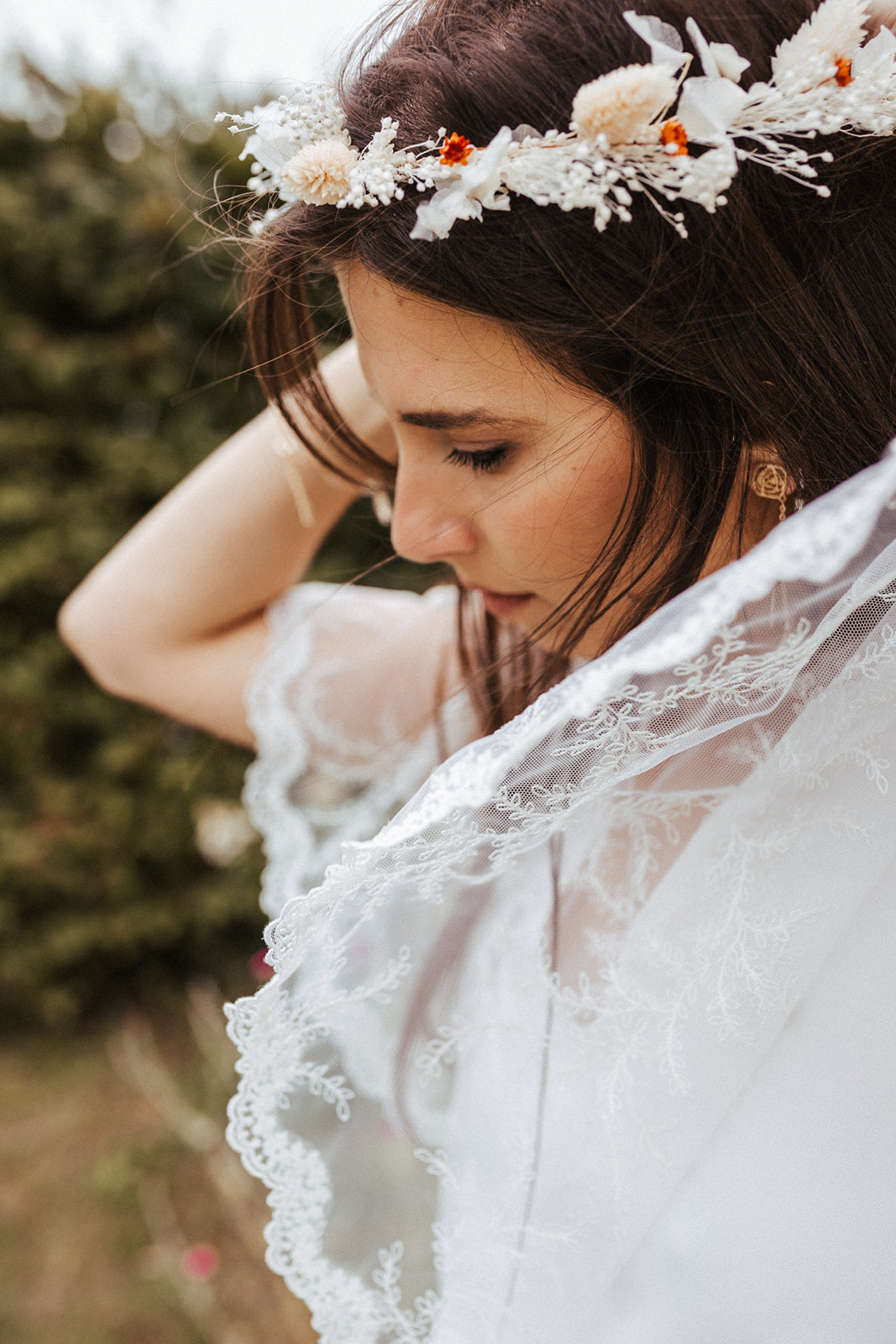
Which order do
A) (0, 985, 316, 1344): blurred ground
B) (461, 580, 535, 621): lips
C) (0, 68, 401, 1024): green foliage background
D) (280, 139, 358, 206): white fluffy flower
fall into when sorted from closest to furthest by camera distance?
(280, 139, 358, 206): white fluffy flower < (461, 580, 535, 621): lips < (0, 985, 316, 1344): blurred ground < (0, 68, 401, 1024): green foliage background

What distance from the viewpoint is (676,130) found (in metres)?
0.87

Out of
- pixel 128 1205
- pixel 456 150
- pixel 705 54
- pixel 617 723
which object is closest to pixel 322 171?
pixel 456 150

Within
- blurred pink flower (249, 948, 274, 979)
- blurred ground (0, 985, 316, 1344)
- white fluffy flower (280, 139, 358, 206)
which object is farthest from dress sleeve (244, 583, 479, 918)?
blurred ground (0, 985, 316, 1344)

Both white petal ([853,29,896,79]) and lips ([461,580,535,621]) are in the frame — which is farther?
lips ([461,580,535,621])

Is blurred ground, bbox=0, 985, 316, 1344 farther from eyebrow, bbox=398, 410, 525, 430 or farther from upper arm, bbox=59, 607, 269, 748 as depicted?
eyebrow, bbox=398, 410, 525, 430

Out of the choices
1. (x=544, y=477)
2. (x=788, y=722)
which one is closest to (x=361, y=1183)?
(x=788, y=722)

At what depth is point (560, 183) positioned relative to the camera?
90cm

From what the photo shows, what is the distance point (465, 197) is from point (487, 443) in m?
0.25

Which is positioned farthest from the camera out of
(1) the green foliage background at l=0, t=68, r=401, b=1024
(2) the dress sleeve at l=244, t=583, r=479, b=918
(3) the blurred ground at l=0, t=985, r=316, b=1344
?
(1) the green foliage background at l=0, t=68, r=401, b=1024

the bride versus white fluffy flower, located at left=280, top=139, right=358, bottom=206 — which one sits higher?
white fluffy flower, located at left=280, top=139, right=358, bottom=206

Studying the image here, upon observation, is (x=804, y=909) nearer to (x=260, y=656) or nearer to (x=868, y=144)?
(x=868, y=144)

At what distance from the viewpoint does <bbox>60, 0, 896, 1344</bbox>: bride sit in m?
0.87

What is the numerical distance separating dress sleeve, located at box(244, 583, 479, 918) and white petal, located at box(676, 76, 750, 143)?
36.3 inches

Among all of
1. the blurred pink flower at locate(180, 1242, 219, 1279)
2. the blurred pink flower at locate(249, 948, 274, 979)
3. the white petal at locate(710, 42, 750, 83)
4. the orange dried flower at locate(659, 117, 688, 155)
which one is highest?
the white petal at locate(710, 42, 750, 83)
